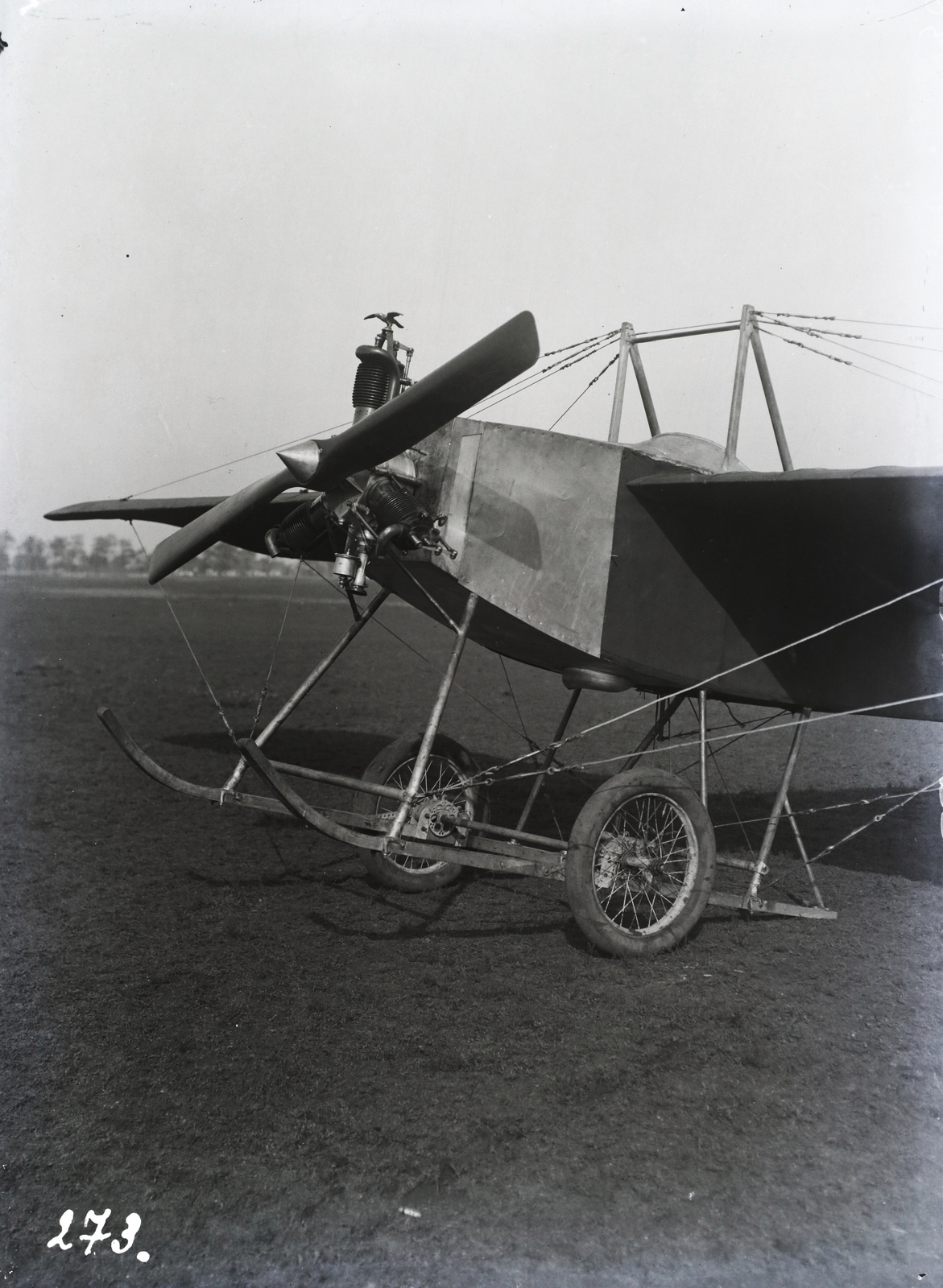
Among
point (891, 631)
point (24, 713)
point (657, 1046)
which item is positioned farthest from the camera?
point (24, 713)

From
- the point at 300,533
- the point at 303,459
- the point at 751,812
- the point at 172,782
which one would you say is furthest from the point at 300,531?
the point at 751,812

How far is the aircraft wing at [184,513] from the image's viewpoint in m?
6.93

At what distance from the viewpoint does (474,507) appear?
5383mm

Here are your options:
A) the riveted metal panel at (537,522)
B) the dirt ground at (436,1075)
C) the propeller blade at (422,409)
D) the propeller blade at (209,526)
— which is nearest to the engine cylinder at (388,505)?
the propeller blade at (422,409)

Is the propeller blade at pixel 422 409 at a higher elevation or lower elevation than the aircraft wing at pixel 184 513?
higher

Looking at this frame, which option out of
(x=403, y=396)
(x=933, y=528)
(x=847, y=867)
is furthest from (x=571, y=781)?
(x=403, y=396)

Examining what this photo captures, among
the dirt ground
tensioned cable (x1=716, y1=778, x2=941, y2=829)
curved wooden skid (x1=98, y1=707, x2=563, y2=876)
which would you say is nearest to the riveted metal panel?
curved wooden skid (x1=98, y1=707, x2=563, y2=876)

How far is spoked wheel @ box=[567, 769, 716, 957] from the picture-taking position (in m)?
5.19

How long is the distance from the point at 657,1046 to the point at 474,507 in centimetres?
300

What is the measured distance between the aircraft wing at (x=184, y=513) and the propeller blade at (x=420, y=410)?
5.86ft

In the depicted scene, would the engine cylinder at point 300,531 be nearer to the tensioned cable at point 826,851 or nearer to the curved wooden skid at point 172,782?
the curved wooden skid at point 172,782

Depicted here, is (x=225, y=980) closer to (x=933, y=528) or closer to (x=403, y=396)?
(x=403, y=396)

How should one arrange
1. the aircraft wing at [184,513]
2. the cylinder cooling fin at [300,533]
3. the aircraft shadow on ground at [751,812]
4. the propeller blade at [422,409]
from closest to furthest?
1. the propeller blade at [422,409]
2. the cylinder cooling fin at [300,533]
3. the aircraft wing at [184,513]
4. the aircraft shadow on ground at [751,812]

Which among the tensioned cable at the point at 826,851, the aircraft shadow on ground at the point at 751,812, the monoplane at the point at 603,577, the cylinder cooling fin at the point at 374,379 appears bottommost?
the aircraft shadow on ground at the point at 751,812
